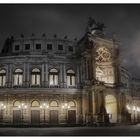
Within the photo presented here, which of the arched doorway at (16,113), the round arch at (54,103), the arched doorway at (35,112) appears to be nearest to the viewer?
the arched doorway at (16,113)

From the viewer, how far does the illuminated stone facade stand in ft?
98.1

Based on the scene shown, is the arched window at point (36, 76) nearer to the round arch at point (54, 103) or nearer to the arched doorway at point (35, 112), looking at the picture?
the arched doorway at point (35, 112)

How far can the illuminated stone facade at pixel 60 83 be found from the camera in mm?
29906

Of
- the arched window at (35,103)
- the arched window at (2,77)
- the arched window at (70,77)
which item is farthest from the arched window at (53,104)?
the arched window at (2,77)

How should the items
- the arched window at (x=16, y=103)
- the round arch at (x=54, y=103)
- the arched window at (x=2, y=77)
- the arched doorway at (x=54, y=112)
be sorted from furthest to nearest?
the arched window at (x=2, y=77) < the round arch at (x=54, y=103) < the arched window at (x=16, y=103) < the arched doorway at (x=54, y=112)

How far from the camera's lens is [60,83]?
3091 cm

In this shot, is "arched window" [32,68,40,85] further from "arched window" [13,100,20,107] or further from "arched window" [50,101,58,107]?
"arched window" [13,100,20,107]

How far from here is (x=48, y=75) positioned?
1224 inches

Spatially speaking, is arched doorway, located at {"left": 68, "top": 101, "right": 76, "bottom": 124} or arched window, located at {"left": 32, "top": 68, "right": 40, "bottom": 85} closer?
arched doorway, located at {"left": 68, "top": 101, "right": 76, "bottom": 124}

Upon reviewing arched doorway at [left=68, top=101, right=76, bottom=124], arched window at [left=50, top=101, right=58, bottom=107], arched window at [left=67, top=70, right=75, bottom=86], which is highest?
arched window at [left=67, top=70, right=75, bottom=86]

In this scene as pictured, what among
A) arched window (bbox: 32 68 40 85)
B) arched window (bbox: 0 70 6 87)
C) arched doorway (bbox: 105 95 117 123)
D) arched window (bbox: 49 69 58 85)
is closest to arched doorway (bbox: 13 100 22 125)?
arched window (bbox: 0 70 6 87)

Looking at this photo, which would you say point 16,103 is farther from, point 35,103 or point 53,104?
point 53,104

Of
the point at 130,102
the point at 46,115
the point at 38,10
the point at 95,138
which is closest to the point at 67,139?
the point at 95,138

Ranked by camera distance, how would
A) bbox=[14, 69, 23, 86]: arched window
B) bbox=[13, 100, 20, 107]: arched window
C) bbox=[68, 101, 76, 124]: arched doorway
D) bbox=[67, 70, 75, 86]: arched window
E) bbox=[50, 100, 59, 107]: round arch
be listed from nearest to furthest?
bbox=[13, 100, 20, 107]: arched window, bbox=[68, 101, 76, 124]: arched doorway, bbox=[50, 100, 59, 107]: round arch, bbox=[14, 69, 23, 86]: arched window, bbox=[67, 70, 75, 86]: arched window
